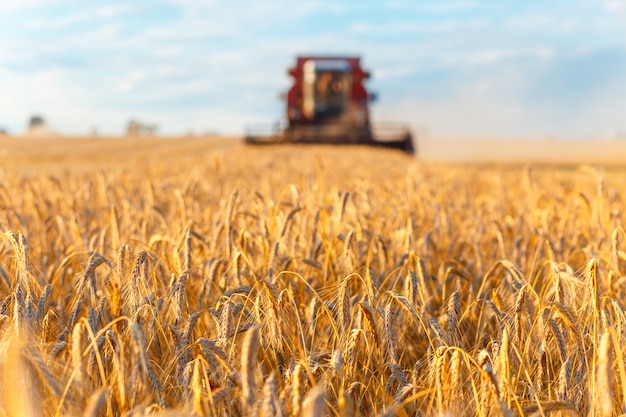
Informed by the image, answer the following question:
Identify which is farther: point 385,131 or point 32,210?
point 385,131

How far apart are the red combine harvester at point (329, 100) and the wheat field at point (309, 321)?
62.0 feet

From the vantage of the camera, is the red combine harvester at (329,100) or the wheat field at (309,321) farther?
the red combine harvester at (329,100)

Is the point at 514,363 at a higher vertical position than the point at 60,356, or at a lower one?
lower

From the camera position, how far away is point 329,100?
2291 cm

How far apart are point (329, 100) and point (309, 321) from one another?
70.1 feet

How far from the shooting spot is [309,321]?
2.00 meters

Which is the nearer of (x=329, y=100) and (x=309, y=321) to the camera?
(x=309, y=321)

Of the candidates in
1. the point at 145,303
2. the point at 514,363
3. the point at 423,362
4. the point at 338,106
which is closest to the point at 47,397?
the point at 145,303

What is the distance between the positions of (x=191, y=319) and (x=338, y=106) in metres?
21.7

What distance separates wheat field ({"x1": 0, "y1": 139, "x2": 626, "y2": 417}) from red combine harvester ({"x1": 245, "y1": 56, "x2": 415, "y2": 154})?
62.0ft

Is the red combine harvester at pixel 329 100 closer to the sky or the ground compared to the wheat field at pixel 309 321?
closer to the sky

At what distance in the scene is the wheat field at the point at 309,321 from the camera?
1.39 m

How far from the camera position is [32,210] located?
3.90 m

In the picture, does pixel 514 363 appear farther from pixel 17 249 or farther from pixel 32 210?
pixel 32 210
